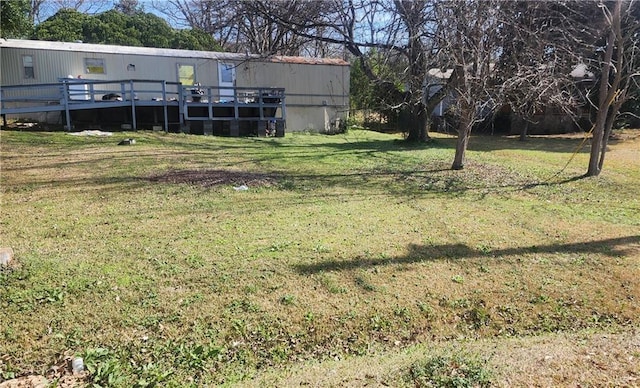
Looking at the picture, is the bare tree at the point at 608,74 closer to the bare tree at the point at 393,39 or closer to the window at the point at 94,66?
the bare tree at the point at 393,39

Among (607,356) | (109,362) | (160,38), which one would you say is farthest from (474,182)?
(160,38)

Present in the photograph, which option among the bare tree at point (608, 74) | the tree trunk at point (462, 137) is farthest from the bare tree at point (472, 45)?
the bare tree at point (608, 74)

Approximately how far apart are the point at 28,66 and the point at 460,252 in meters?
15.7

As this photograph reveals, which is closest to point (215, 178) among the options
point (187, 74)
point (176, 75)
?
point (176, 75)

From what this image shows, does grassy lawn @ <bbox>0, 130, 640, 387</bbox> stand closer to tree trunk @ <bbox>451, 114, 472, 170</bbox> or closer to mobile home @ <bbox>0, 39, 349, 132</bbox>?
tree trunk @ <bbox>451, 114, 472, 170</bbox>

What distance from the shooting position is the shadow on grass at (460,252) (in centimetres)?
434

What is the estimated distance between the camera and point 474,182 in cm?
873

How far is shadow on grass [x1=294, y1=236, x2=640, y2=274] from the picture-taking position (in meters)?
4.34

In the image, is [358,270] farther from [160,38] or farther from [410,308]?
[160,38]

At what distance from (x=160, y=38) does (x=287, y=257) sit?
23582mm

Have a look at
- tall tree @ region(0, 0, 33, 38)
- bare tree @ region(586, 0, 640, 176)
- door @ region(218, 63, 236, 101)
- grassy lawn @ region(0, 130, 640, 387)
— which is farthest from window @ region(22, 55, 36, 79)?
bare tree @ region(586, 0, 640, 176)

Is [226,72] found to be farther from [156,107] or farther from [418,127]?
[418,127]

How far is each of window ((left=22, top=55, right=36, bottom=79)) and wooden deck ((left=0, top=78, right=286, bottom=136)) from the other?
1.48ft

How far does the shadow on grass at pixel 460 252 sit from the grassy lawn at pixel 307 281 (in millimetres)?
26
